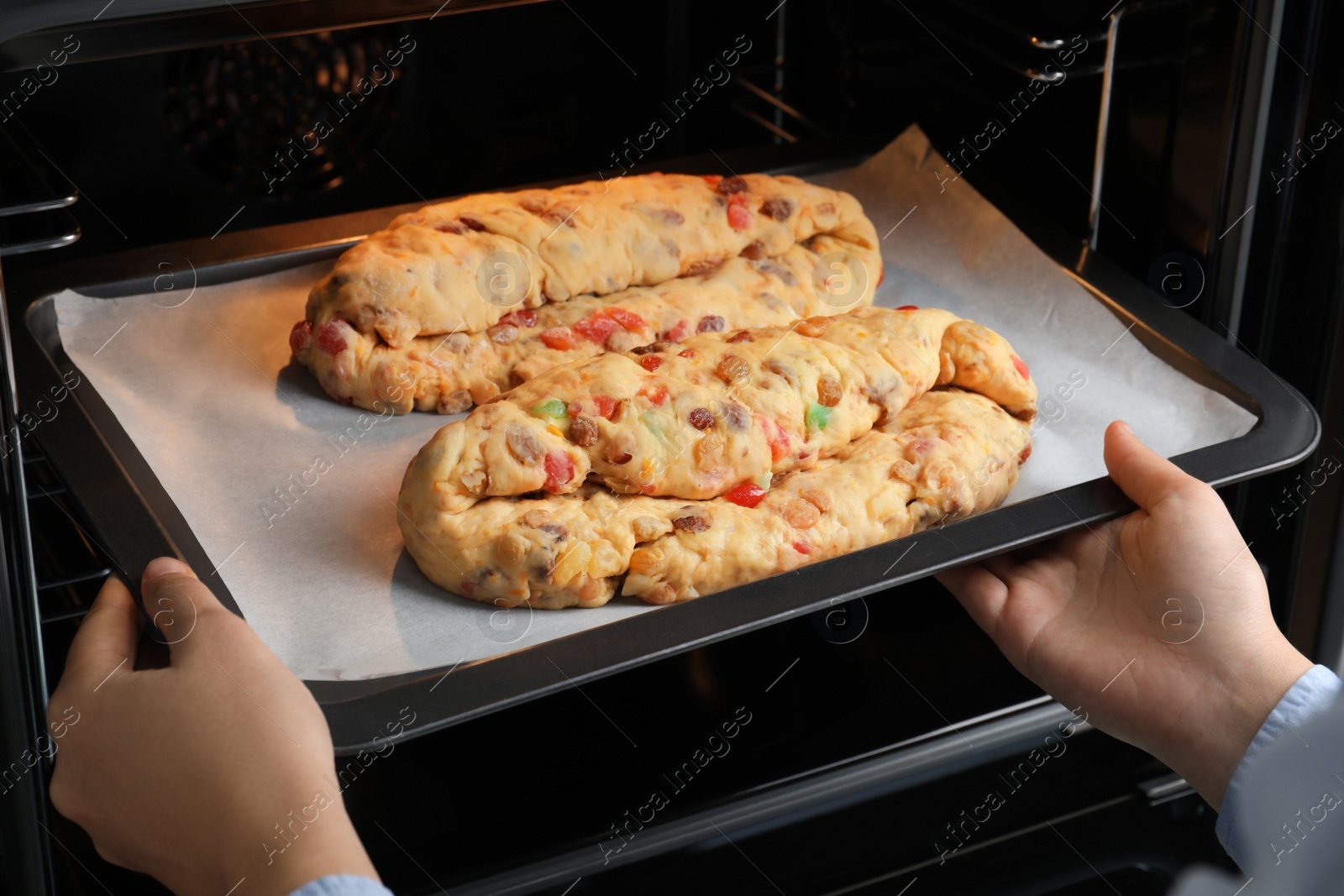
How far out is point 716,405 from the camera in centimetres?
128

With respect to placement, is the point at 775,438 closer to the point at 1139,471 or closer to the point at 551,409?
the point at 551,409

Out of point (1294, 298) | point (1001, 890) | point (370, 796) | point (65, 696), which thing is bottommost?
point (370, 796)

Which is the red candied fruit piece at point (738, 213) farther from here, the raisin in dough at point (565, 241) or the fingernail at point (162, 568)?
the fingernail at point (162, 568)

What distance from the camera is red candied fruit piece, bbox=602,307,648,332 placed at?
151 centimetres

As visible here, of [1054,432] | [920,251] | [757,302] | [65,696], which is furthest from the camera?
[920,251]

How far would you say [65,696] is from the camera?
0.96m

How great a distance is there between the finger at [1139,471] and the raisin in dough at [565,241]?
505mm

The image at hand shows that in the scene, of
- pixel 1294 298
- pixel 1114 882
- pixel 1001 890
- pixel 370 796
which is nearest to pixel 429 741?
pixel 370 796

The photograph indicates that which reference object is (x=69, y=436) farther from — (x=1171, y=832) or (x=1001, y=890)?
(x=1171, y=832)

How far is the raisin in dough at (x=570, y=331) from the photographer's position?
143cm

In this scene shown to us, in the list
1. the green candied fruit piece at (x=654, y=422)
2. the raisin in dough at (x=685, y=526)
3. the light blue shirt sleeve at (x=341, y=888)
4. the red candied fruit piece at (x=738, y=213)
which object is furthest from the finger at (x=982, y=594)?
the light blue shirt sleeve at (x=341, y=888)

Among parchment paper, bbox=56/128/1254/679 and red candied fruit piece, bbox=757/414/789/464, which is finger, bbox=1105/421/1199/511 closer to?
parchment paper, bbox=56/128/1254/679

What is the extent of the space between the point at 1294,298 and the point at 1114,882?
2.21 feet

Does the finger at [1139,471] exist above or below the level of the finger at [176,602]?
above
